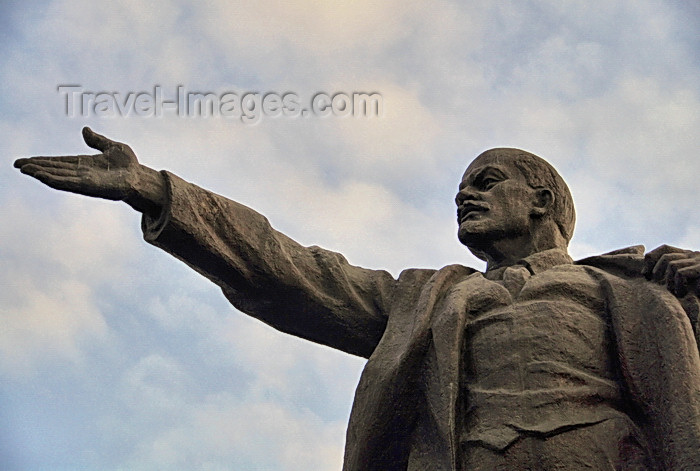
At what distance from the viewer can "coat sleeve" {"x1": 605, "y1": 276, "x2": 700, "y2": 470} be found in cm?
561

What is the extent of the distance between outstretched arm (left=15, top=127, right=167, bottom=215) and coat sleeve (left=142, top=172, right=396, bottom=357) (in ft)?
0.36

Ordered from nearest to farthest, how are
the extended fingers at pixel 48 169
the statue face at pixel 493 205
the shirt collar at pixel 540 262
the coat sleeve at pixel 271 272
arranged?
the extended fingers at pixel 48 169
the coat sleeve at pixel 271 272
the shirt collar at pixel 540 262
the statue face at pixel 493 205

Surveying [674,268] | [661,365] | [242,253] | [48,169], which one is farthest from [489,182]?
[48,169]

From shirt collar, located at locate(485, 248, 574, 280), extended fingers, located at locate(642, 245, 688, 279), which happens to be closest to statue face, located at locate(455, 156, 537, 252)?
shirt collar, located at locate(485, 248, 574, 280)

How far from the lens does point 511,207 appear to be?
282 inches

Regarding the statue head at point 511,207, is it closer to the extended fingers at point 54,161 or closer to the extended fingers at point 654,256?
the extended fingers at point 654,256

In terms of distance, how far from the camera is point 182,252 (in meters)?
6.60

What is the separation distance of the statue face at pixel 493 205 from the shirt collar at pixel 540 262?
8.1 inches

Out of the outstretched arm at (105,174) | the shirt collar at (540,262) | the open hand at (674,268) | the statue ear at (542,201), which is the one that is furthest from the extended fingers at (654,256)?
the outstretched arm at (105,174)

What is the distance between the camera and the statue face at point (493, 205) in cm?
711

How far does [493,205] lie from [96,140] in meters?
2.61

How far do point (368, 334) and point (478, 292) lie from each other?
94 cm

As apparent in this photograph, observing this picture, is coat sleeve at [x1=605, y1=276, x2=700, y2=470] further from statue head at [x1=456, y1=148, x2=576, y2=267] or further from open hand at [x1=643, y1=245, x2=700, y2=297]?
statue head at [x1=456, y1=148, x2=576, y2=267]

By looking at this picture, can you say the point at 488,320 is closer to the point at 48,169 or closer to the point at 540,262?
the point at 540,262
